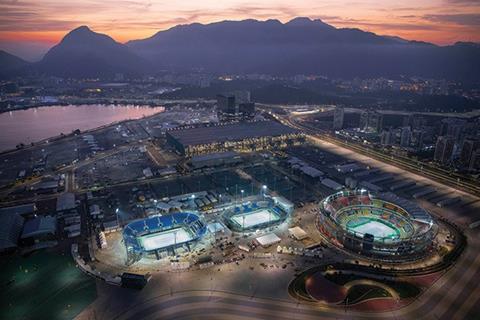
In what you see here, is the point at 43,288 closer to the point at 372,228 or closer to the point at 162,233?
the point at 162,233

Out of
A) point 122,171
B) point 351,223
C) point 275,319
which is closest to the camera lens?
point 275,319

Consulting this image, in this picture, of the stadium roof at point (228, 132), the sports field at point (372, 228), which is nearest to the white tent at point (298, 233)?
the sports field at point (372, 228)

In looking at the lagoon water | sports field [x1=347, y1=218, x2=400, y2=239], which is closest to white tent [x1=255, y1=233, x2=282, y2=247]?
sports field [x1=347, y1=218, x2=400, y2=239]

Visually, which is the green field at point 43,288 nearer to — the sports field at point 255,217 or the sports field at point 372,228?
the sports field at point 255,217

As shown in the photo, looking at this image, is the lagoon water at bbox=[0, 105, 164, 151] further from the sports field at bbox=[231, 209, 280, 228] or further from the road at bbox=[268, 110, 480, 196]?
the road at bbox=[268, 110, 480, 196]

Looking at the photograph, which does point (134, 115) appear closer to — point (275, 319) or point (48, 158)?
point (48, 158)

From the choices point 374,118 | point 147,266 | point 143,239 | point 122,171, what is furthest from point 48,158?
point 374,118

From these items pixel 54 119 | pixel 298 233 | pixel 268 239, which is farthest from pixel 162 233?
pixel 54 119
